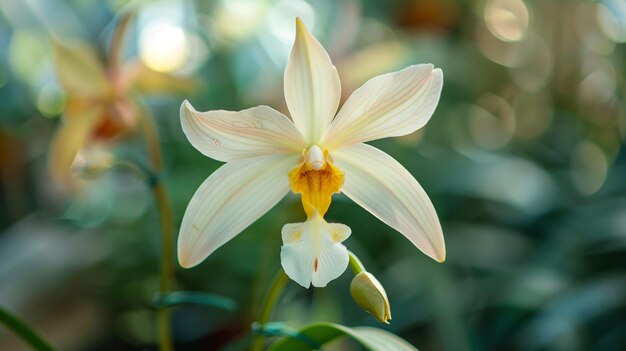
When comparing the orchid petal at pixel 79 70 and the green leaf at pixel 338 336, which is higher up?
the orchid petal at pixel 79 70

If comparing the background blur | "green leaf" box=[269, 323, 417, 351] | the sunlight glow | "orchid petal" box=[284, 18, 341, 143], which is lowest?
"green leaf" box=[269, 323, 417, 351]

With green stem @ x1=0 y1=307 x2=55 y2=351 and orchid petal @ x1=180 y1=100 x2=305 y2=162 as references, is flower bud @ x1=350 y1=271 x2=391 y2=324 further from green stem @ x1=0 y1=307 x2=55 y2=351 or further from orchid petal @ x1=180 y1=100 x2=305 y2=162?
green stem @ x1=0 y1=307 x2=55 y2=351

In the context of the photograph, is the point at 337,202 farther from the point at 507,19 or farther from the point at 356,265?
the point at 507,19

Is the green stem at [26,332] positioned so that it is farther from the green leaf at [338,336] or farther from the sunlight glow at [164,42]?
the sunlight glow at [164,42]

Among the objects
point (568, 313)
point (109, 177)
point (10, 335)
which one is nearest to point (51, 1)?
point (109, 177)

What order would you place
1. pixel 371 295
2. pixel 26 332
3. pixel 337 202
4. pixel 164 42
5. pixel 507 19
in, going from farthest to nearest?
1. pixel 507 19
2. pixel 164 42
3. pixel 337 202
4. pixel 26 332
5. pixel 371 295

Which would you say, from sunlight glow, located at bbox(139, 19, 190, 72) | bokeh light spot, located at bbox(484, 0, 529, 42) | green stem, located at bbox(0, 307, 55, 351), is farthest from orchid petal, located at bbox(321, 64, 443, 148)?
bokeh light spot, located at bbox(484, 0, 529, 42)

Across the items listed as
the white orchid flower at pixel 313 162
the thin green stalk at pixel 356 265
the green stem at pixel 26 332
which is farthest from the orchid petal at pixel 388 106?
the green stem at pixel 26 332

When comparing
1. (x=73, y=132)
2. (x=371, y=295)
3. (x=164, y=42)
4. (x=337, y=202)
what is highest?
(x=164, y=42)

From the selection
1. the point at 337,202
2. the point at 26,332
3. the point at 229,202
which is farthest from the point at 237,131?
the point at 337,202
